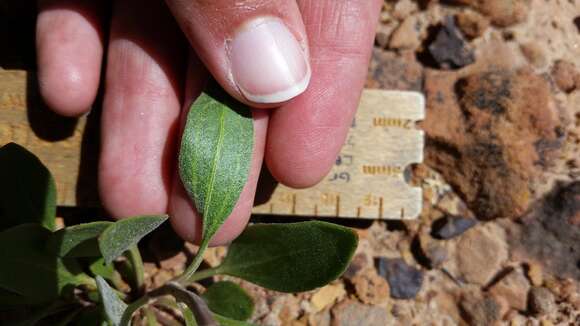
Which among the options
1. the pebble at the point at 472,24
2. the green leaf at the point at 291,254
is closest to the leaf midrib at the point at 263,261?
the green leaf at the point at 291,254

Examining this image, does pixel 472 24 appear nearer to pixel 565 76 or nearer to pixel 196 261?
pixel 565 76

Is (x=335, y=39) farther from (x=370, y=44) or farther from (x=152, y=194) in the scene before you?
(x=152, y=194)

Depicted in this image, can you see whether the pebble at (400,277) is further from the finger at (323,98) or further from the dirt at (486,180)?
the finger at (323,98)

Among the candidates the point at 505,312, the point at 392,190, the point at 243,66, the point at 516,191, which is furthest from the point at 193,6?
the point at 505,312

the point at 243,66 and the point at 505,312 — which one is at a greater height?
the point at 243,66

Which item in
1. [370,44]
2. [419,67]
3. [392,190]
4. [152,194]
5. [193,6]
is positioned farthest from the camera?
[419,67]

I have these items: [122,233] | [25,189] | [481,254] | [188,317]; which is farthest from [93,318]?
[481,254]
